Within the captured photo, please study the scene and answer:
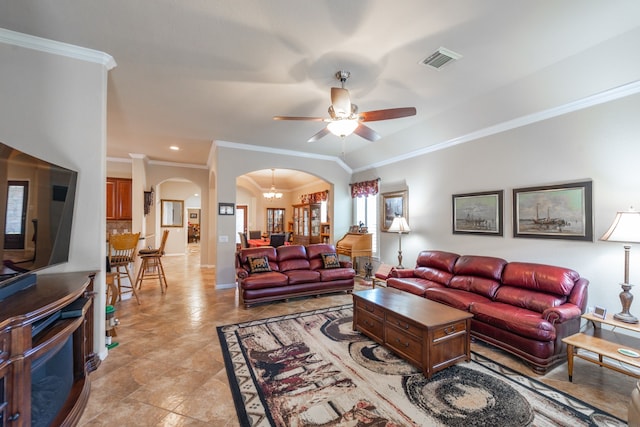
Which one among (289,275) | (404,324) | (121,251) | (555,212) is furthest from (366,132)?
(121,251)


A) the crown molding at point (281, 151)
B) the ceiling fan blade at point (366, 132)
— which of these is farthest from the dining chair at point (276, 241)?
the ceiling fan blade at point (366, 132)

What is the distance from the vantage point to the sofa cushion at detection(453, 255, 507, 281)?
144 inches

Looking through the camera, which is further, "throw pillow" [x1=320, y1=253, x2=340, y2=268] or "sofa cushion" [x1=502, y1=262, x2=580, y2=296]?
"throw pillow" [x1=320, y1=253, x2=340, y2=268]

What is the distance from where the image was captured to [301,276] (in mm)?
4848

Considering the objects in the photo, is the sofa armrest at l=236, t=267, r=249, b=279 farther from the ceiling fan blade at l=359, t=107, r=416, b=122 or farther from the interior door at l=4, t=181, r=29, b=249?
the ceiling fan blade at l=359, t=107, r=416, b=122

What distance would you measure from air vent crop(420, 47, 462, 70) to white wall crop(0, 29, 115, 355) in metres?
3.40

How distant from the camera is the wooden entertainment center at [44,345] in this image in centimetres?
134

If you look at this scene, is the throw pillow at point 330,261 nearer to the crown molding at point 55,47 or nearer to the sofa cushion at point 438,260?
the sofa cushion at point 438,260

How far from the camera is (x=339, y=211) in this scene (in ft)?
23.6

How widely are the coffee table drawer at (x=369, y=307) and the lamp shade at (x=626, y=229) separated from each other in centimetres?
233

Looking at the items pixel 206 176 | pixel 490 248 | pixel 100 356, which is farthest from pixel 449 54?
pixel 206 176

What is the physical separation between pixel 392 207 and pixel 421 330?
3.84m

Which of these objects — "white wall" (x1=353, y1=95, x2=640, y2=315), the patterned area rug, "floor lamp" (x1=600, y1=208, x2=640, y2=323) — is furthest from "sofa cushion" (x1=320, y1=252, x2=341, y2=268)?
"floor lamp" (x1=600, y1=208, x2=640, y2=323)

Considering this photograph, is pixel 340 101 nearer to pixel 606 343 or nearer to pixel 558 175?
pixel 558 175
